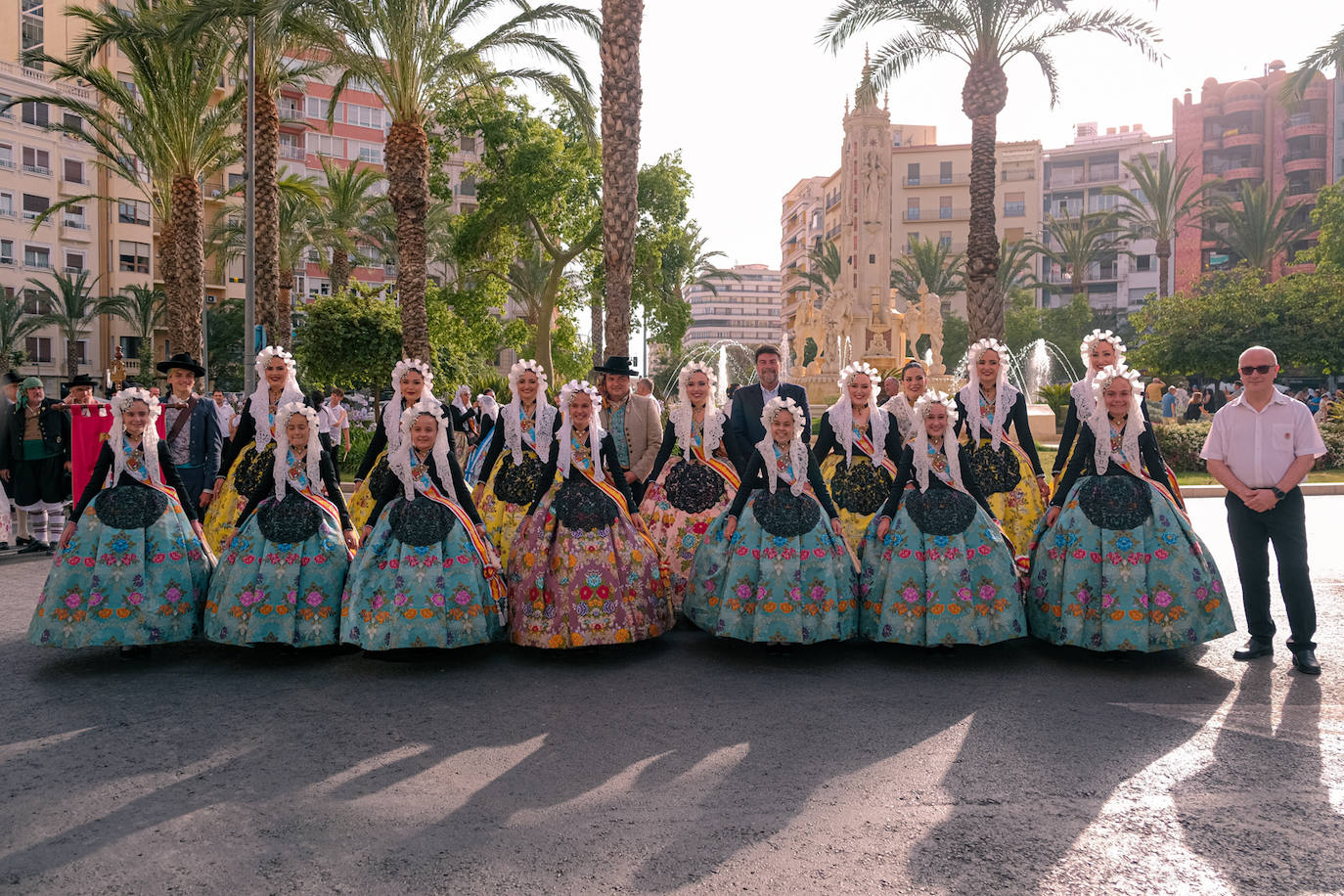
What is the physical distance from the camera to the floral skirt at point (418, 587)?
21.2 ft

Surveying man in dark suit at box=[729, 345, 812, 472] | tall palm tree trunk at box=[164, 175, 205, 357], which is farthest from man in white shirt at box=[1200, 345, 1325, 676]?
tall palm tree trunk at box=[164, 175, 205, 357]

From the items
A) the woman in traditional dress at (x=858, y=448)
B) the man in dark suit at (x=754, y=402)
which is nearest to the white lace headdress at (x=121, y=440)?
the man in dark suit at (x=754, y=402)

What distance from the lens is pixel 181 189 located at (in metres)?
23.6

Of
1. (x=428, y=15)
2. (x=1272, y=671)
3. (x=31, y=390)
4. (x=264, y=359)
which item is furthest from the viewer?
(x=428, y=15)

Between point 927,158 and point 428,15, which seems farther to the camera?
point 927,158

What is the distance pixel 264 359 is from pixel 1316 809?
24.2ft

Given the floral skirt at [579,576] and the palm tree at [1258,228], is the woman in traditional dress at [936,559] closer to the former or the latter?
the floral skirt at [579,576]

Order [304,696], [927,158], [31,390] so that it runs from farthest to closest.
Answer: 1. [927,158]
2. [31,390]
3. [304,696]

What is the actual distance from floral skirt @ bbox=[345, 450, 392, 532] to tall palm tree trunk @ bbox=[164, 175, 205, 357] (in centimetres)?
1573

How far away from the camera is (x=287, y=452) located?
699cm

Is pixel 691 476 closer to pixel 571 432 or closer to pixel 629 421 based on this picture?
pixel 629 421

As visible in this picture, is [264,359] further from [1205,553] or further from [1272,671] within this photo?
[1272,671]

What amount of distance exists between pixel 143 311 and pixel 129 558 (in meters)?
53.3

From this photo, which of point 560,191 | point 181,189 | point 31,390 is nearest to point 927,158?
point 560,191
